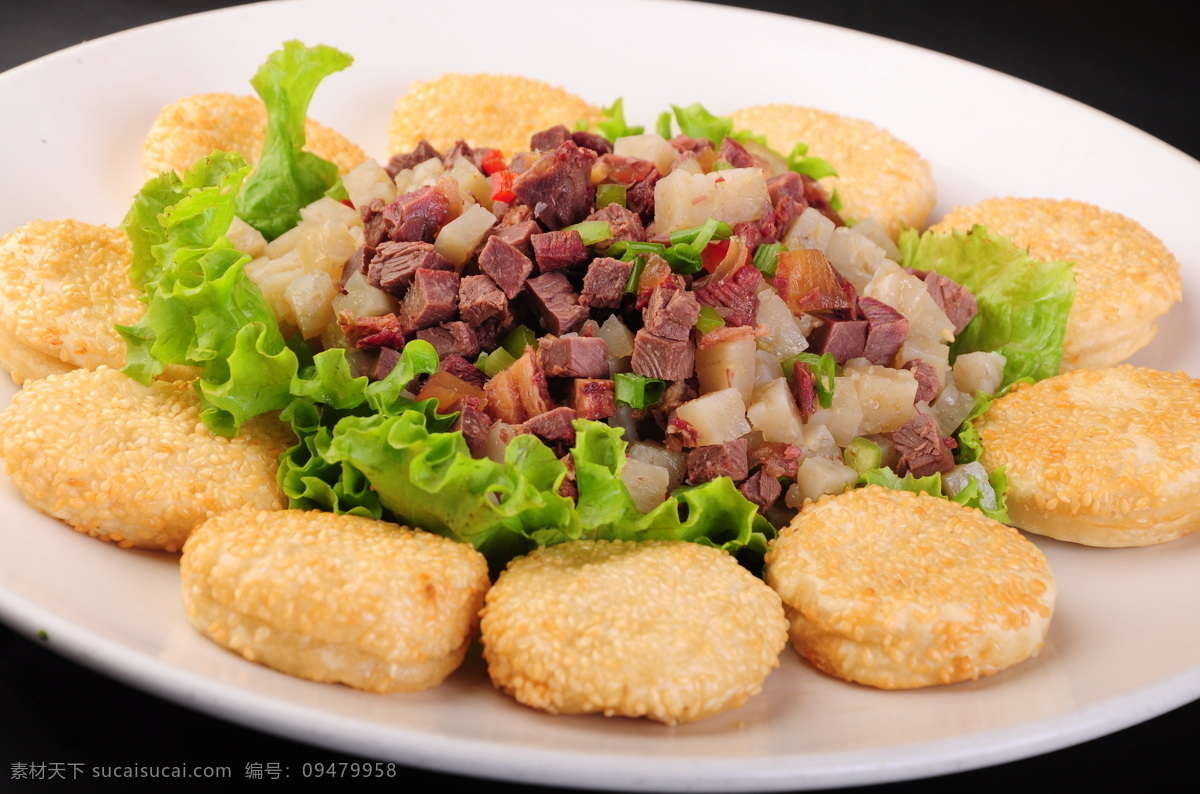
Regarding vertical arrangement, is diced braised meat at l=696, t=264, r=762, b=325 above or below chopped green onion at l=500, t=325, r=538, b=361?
above

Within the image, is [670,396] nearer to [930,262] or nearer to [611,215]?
[611,215]

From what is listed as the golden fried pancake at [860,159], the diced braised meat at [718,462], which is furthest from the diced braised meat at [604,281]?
the golden fried pancake at [860,159]

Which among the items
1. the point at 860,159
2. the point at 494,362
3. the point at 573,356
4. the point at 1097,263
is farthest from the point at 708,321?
the point at 860,159

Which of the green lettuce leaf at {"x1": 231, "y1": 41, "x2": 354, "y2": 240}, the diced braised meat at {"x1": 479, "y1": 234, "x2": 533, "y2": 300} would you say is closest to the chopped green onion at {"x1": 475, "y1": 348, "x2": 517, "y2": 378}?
the diced braised meat at {"x1": 479, "y1": 234, "x2": 533, "y2": 300}

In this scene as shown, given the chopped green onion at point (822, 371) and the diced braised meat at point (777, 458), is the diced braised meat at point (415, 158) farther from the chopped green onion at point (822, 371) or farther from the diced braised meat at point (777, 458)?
the diced braised meat at point (777, 458)

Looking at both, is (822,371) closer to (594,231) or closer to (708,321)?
(708,321)

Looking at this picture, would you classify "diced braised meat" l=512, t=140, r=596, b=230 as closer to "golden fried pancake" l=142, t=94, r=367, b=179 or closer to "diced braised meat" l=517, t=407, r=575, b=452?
"diced braised meat" l=517, t=407, r=575, b=452
